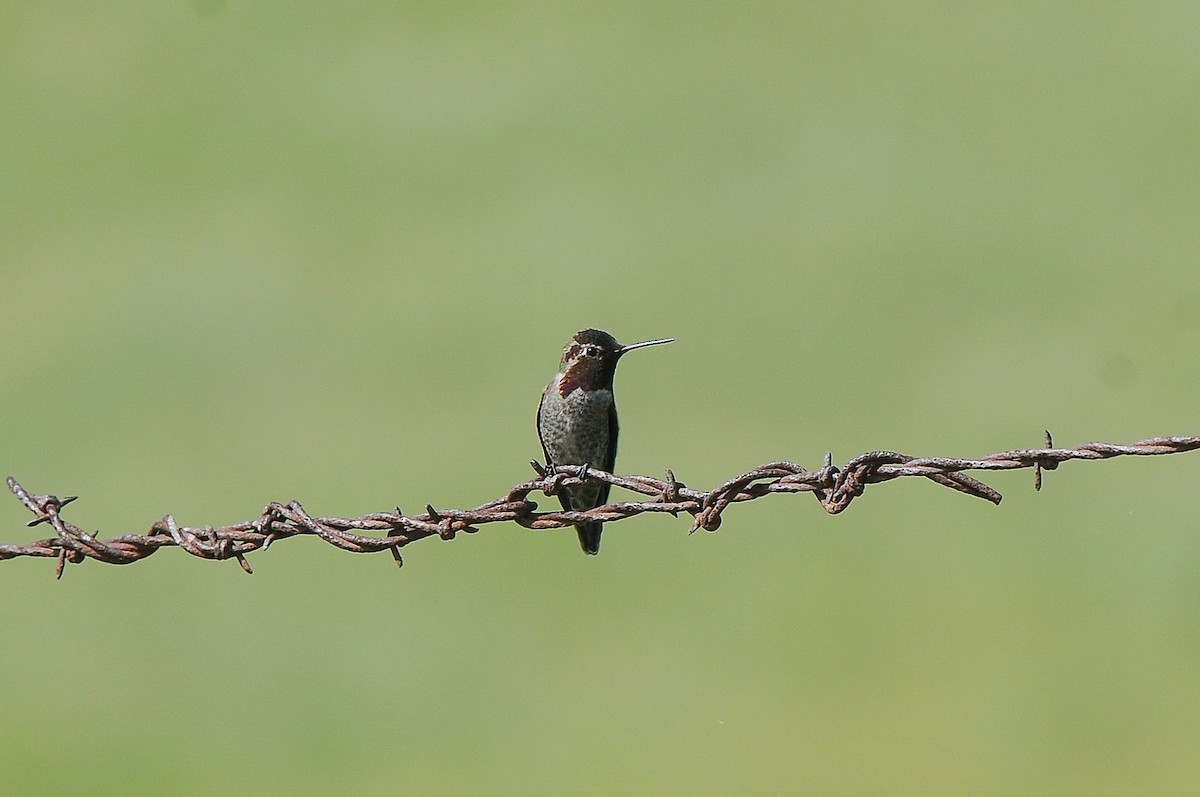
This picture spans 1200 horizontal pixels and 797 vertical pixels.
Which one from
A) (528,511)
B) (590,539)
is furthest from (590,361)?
(528,511)

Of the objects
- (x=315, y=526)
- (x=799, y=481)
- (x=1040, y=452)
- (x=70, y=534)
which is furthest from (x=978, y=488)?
(x=70, y=534)

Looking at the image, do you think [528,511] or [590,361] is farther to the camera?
[590,361]

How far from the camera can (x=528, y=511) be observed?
4.51 metres

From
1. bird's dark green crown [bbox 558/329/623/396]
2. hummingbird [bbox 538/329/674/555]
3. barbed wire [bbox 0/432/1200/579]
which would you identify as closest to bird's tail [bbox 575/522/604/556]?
hummingbird [bbox 538/329/674/555]

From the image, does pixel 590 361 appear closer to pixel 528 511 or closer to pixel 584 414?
pixel 584 414

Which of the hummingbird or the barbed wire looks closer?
the barbed wire

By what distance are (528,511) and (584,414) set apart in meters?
3.09

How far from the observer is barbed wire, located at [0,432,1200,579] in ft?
12.2

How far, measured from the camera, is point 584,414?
24.9ft

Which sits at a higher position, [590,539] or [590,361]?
[590,361]

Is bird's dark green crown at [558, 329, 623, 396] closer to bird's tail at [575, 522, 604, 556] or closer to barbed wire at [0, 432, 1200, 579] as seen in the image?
bird's tail at [575, 522, 604, 556]

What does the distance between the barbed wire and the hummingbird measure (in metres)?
2.48

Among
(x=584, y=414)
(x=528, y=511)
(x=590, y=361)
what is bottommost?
(x=528, y=511)

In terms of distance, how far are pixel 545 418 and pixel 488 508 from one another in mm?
3321
